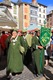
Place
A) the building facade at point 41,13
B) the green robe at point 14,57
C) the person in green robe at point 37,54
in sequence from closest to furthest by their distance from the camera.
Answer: the green robe at point 14,57, the person in green robe at point 37,54, the building facade at point 41,13

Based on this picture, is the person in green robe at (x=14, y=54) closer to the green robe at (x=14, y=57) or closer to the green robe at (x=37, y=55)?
the green robe at (x=14, y=57)

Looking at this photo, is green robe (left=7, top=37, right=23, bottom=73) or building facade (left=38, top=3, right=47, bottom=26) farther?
building facade (left=38, top=3, right=47, bottom=26)

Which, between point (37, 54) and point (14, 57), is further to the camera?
point (37, 54)

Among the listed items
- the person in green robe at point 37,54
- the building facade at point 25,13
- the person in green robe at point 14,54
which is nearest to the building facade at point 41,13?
A: the building facade at point 25,13

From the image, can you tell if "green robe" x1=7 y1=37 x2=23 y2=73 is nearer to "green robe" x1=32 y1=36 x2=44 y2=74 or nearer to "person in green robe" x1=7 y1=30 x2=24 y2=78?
"person in green robe" x1=7 y1=30 x2=24 y2=78

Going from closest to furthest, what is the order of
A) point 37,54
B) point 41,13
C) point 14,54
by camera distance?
point 14,54, point 37,54, point 41,13

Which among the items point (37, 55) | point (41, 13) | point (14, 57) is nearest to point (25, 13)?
point (41, 13)

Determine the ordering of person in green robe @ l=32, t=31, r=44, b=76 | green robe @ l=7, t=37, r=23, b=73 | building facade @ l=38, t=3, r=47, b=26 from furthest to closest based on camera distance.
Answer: building facade @ l=38, t=3, r=47, b=26, person in green robe @ l=32, t=31, r=44, b=76, green robe @ l=7, t=37, r=23, b=73

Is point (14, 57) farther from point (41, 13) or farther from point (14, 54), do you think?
point (41, 13)

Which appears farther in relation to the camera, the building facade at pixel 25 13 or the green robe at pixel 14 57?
the building facade at pixel 25 13

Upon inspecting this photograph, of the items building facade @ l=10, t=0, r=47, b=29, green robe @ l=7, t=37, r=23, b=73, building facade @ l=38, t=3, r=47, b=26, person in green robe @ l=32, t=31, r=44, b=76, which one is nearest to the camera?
green robe @ l=7, t=37, r=23, b=73

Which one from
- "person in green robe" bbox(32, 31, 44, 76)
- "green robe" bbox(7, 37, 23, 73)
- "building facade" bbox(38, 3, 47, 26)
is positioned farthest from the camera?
"building facade" bbox(38, 3, 47, 26)

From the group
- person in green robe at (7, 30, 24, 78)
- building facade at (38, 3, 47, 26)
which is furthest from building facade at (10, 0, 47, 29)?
person in green robe at (7, 30, 24, 78)

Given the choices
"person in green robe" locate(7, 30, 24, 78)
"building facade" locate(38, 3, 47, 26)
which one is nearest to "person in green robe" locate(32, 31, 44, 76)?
"person in green robe" locate(7, 30, 24, 78)
